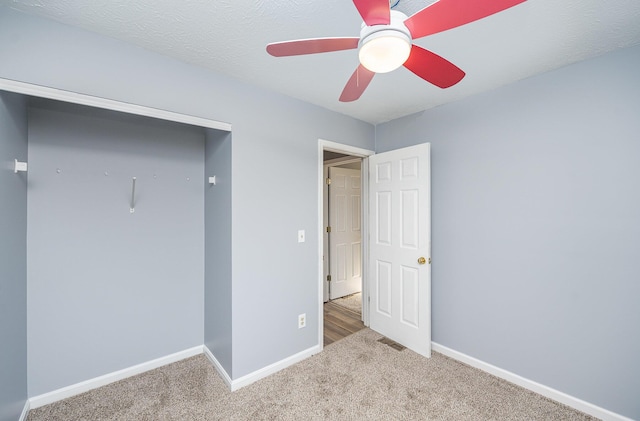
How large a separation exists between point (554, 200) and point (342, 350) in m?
2.15

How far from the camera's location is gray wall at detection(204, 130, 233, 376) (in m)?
Answer: 2.05

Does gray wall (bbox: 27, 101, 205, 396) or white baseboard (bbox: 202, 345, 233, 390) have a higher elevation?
gray wall (bbox: 27, 101, 205, 396)

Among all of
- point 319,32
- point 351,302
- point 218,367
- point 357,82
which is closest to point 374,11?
point 357,82

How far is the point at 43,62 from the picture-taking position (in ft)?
Result: 4.53

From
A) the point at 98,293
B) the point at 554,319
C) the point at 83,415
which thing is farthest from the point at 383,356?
the point at 98,293

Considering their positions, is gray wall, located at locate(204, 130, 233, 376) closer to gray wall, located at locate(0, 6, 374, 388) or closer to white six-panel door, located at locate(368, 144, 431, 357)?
gray wall, located at locate(0, 6, 374, 388)

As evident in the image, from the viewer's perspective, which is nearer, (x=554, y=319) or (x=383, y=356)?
(x=554, y=319)

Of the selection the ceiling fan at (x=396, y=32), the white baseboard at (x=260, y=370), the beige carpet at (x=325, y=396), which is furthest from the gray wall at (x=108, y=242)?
the ceiling fan at (x=396, y=32)

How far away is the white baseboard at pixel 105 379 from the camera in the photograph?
1800 millimetres

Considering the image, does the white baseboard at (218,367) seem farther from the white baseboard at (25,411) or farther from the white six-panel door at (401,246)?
the white six-panel door at (401,246)

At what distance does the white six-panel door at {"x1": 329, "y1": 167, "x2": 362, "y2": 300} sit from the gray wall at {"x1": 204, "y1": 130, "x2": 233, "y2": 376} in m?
1.91

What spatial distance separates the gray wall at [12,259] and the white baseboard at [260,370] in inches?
45.3

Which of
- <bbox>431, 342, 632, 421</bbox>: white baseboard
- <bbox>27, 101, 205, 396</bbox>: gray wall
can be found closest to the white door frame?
<bbox>431, 342, 632, 421</bbox>: white baseboard

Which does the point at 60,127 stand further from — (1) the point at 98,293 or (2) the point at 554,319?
(2) the point at 554,319
